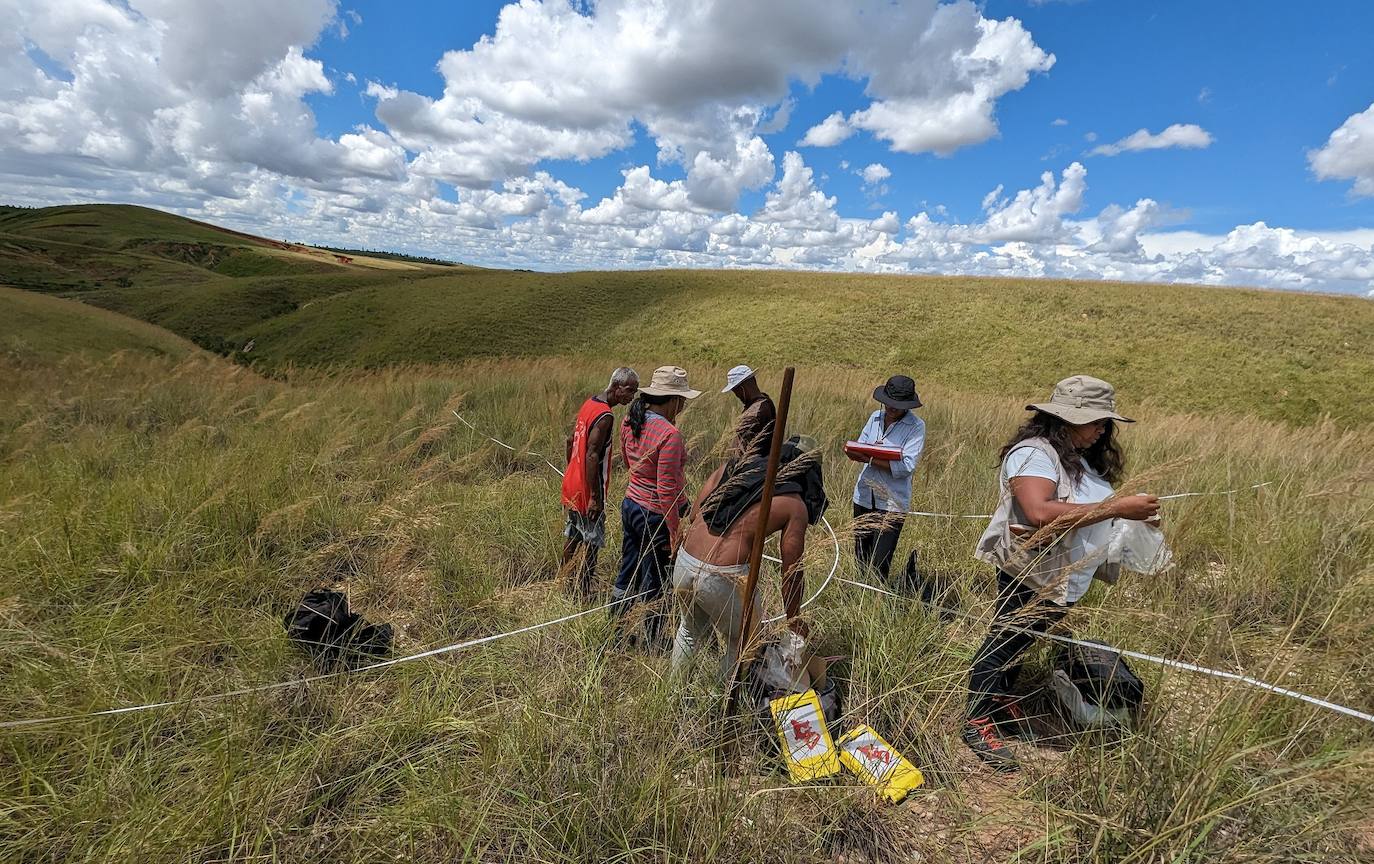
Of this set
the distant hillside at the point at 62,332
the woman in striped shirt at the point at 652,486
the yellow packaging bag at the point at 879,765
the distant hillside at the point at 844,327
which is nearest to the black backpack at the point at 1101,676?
the yellow packaging bag at the point at 879,765

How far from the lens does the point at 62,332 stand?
15.2 m

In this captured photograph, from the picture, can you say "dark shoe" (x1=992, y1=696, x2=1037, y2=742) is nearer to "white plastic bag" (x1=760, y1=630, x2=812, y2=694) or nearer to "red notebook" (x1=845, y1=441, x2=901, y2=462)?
"white plastic bag" (x1=760, y1=630, x2=812, y2=694)

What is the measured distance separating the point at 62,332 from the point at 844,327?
29976 mm

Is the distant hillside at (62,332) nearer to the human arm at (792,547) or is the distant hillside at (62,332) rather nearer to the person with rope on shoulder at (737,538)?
the person with rope on shoulder at (737,538)

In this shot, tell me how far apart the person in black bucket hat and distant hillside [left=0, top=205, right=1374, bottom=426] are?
14.2 metres

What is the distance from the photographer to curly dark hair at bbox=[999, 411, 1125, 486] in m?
2.41

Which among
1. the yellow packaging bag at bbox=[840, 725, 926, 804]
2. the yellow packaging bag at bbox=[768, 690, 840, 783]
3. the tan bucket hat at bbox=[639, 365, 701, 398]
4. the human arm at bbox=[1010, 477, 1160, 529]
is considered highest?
the tan bucket hat at bbox=[639, 365, 701, 398]

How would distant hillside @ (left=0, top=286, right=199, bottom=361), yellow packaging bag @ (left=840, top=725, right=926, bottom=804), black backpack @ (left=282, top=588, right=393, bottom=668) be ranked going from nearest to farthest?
yellow packaging bag @ (left=840, top=725, right=926, bottom=804), black backpack @ (left=282, top=588, right=393, bottom=668), distant hillside @ (left=0, top=286, right=199, bottom=361)

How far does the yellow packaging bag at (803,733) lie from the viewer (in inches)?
78.5

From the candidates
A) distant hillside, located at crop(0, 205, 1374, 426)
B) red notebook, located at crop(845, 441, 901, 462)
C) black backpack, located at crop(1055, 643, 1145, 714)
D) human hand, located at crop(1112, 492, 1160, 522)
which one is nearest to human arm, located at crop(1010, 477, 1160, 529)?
human hand, located at crop(1112, 492, 1160, 522)

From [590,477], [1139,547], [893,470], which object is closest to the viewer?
[1139,547]

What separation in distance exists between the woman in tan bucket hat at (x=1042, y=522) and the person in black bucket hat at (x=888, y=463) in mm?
1137

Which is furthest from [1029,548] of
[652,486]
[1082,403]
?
[652,486]

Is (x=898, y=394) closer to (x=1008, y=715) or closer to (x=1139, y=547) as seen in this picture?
(x=1139, y=547)
